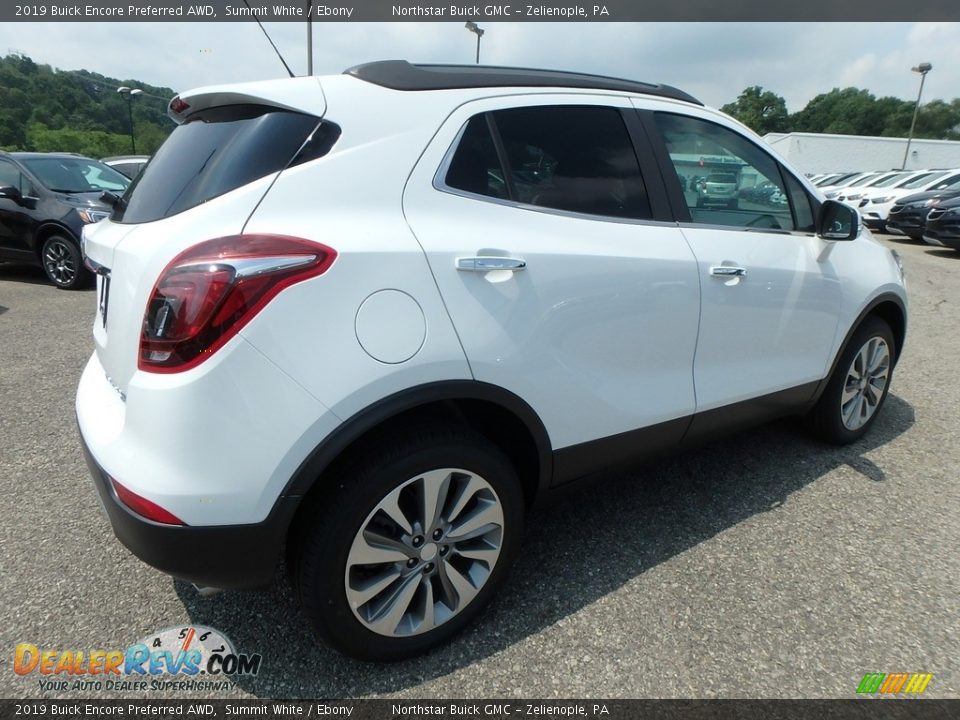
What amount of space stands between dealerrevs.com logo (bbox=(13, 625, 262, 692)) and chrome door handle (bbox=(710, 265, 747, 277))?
216 centimetres

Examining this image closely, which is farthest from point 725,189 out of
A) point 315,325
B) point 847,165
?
point 847,165

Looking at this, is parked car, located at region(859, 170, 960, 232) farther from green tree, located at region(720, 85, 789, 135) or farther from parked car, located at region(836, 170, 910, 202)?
green tree, located at region(720, 85, 789, 135)

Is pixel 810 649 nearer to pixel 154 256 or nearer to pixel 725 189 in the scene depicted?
pixel 725 189

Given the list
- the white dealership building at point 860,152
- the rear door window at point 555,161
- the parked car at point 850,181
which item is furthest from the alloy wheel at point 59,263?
the white dealership building at point 860,152

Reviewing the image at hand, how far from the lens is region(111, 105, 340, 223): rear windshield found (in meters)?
1.69

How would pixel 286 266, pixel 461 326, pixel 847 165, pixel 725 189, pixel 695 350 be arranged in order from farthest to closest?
pixel 847 165
pixel 725 189
pixel 695 350
pixel 461 326
pixel 286 266

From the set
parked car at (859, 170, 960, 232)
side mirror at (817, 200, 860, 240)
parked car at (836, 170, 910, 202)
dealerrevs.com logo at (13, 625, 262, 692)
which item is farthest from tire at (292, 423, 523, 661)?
parked car at (836, 170, 910, 202)

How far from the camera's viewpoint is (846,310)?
3092 millimetres

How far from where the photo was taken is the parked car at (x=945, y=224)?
35.4 feet

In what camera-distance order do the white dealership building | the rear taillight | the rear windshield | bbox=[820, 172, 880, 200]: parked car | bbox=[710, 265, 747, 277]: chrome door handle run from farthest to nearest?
the white dealership building
bbox=[820, 172, 880, 200]: parked car
bbox=[710, 265, 747, 277]: chrome door handle
the rear windshield
the rear taillight

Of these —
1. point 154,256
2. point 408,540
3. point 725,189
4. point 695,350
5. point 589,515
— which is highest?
point 725,189

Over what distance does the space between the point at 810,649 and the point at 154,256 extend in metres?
2.36

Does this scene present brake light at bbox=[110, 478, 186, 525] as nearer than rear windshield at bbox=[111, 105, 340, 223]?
Yes

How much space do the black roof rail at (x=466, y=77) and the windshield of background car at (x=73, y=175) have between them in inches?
292
